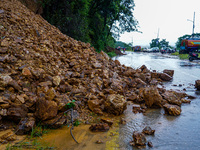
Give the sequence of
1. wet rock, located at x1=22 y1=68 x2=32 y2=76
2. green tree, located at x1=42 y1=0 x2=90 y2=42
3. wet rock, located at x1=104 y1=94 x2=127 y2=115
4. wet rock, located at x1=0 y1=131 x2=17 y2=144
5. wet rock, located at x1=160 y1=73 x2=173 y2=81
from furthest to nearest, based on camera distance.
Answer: green tree, located at x1=42 y1=0 x2=90 y2=42 < wet rock, located at x1=160 y1=73 x2=173 y2=81 < wet rock, located at x1=104 y1=94 x2=127 y2=115 < wet rock, located at x1=22 y1=68 x2=32 y2=76 < wet rock, located at x1=0 y1=131 x2=17 y2=144

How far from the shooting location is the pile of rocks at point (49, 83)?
3.12 m

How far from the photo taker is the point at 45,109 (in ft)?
10.1

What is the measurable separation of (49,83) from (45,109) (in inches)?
35.9

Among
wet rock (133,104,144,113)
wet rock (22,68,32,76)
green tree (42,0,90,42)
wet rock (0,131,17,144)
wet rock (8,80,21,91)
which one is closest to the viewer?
wet rock (0,131,17,144)

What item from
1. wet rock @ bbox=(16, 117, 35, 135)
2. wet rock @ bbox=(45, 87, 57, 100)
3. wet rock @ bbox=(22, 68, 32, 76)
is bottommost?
wet rock @ bbox=(16, 117, 35, 135)

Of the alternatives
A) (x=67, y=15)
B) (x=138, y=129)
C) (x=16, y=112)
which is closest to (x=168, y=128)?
(x=138, y=129)

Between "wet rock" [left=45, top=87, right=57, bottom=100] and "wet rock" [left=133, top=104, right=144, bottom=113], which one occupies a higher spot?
"wet rock" [left=45, top=87, right=57, bottom=100]

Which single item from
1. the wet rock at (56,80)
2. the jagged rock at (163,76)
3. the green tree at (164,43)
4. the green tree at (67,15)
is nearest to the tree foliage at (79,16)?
the green tree at (67,15)

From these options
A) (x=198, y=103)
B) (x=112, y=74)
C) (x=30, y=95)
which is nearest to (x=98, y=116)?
(x=30, y=95)

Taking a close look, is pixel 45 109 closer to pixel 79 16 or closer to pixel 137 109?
pixel 137 109

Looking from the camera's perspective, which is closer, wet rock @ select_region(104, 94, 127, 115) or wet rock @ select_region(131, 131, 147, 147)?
wet rock @ select_region(131, 131, 147, 147)

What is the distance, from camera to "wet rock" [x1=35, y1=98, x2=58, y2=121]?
305cm

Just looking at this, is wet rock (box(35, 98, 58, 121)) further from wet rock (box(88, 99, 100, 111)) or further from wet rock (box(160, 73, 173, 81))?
wet rock (box(160, 73, 173, 81))

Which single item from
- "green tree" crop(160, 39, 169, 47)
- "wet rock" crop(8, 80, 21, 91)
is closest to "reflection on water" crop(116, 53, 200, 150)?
"wet rock" crop(8, 80, 21, 91)
